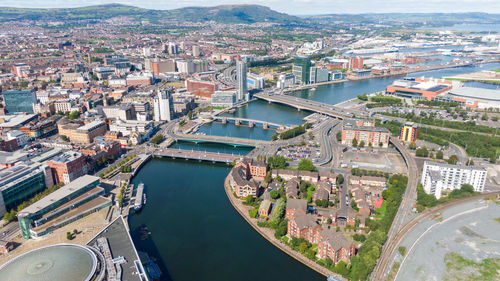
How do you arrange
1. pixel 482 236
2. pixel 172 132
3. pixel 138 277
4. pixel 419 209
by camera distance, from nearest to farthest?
pixel 138 277, pixel 482 236, pixel 419 209, pixel 172 132

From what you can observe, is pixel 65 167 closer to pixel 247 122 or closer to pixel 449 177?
pixel 247 122

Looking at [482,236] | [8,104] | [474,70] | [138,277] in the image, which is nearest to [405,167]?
[482,236]

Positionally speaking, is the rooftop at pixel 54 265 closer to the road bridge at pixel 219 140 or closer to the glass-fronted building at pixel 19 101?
the road bridge at pixel 219 140

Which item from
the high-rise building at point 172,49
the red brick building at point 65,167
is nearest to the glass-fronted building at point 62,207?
the red brick building at point 65,167

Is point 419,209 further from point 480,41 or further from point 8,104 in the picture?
point 480,41

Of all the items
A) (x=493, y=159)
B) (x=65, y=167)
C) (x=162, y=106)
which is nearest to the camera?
(x=65, y=167)

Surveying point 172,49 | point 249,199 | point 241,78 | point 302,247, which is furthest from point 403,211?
point 172,49
